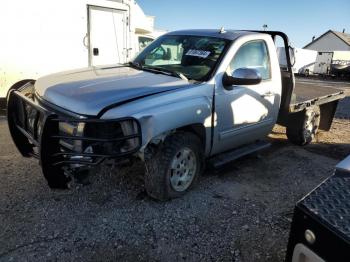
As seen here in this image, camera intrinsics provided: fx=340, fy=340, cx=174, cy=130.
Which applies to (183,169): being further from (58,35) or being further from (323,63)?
(323,63)

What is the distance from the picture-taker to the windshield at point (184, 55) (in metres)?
4.01

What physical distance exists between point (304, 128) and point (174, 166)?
3375 millimetres

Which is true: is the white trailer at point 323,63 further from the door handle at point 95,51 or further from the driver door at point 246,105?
the driver door at point 246,105

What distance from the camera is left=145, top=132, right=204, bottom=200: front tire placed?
3490 millimetres

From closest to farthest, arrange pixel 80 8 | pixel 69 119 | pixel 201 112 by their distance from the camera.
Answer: pixel 69 119
pixel 201 112
pixel 80 8

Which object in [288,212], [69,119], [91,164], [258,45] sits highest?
[258,45]

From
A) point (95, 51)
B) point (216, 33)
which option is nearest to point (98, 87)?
point (216, 33)

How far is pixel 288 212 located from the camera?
3750 mm

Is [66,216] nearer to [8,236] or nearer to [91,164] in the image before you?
[8,236]

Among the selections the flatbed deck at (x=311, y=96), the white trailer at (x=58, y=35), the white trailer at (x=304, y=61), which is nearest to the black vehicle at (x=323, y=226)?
the flatbed deck at (x=311, y=96)

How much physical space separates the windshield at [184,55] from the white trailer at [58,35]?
147 inches

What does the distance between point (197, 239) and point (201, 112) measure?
1.33 m

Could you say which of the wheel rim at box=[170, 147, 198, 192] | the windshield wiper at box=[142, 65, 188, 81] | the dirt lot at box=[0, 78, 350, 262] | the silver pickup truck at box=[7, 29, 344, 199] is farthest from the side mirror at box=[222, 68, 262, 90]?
the dirt lot at box=[0, 78, 350, 262]

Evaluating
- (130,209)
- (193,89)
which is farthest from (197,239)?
(193,89)
